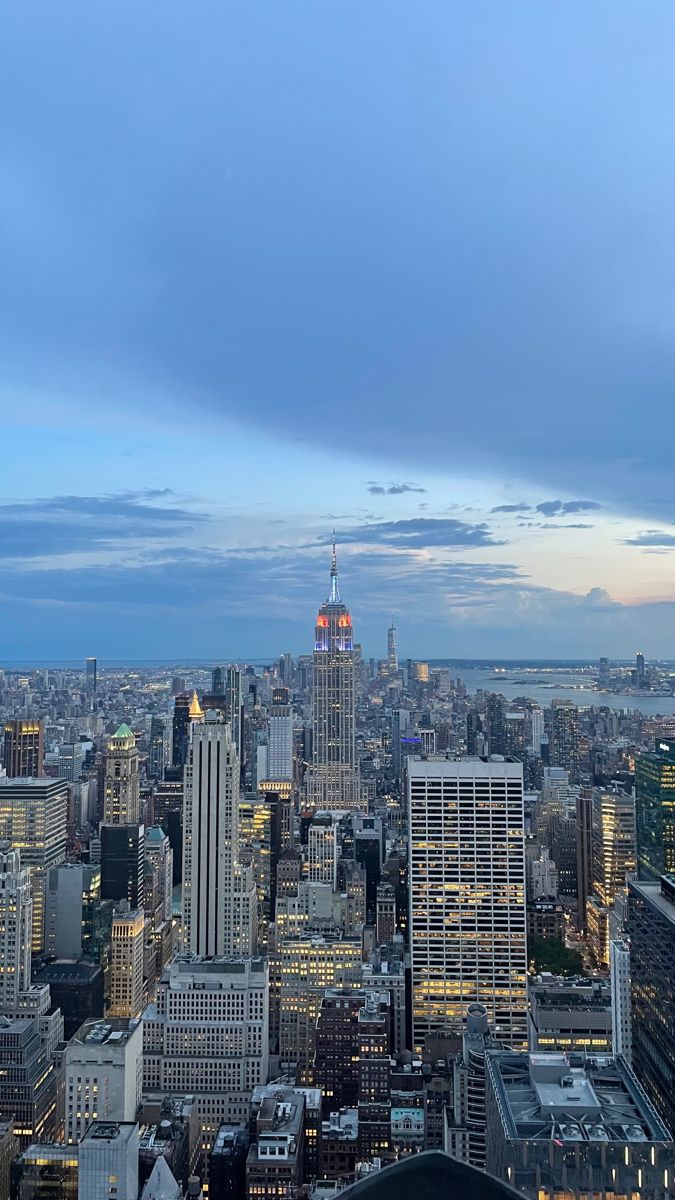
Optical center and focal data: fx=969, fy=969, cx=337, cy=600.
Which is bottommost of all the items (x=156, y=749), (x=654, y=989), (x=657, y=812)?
(x=654, y=989)

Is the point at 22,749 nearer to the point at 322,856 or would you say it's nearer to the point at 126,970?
the point at 322,856

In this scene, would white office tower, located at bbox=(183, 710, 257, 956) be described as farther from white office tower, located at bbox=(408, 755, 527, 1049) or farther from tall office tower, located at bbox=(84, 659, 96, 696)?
tall office tower, located at bbox=(84, 659, 96, 696)

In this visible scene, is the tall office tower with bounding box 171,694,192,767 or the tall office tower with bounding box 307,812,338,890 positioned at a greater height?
the tall office tower with bounding box 171,694,192,767

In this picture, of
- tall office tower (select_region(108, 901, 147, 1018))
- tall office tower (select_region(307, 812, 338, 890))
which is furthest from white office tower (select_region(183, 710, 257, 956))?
tall office tower (select_region(307, 812, 338, 890))

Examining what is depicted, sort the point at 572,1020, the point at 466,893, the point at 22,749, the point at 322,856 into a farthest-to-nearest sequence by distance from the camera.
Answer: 1. the point at 22,749
2. the point at 322,856
3. the point at 466,893
4. the point at 572,1020

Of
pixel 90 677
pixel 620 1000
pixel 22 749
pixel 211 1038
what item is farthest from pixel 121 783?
pixel 620 1000

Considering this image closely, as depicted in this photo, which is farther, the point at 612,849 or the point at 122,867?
the point at 612,849
